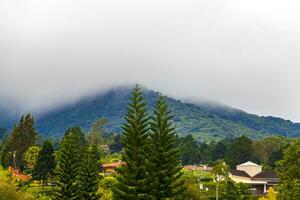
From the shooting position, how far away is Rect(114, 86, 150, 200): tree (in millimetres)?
41906

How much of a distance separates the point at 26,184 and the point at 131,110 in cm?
4475

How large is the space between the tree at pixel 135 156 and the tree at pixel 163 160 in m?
0.75

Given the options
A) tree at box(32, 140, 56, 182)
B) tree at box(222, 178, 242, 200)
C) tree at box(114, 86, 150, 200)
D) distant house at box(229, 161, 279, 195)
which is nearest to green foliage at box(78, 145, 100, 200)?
tree at box(114, 86, 150, 200)

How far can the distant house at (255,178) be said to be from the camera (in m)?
101

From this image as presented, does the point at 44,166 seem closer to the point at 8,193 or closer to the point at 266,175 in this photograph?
the point at 8,193

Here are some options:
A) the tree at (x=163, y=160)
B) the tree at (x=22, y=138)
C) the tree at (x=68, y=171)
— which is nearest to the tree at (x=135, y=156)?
the tree at (x=163, y=160)

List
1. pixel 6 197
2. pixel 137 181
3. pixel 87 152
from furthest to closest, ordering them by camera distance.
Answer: pixel 87 152, pixel 6 197, pixel 137 181

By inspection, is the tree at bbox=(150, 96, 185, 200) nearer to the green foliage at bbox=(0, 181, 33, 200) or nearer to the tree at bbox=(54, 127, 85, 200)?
the tree at bbox=(54, 127, 85, 200)

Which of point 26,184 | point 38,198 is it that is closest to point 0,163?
point 26,184

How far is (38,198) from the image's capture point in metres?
63.0

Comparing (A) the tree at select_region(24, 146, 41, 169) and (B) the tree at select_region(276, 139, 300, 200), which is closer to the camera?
(B) the tree at select_region(276, 139, 300, 200)

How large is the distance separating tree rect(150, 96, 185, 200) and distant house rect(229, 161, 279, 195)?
5921 centimetres

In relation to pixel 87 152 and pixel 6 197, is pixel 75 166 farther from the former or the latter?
pixel 6 197

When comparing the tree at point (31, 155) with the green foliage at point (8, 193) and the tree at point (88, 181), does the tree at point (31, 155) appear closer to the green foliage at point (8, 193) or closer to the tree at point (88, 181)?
the green foliage at point (8, 193)
